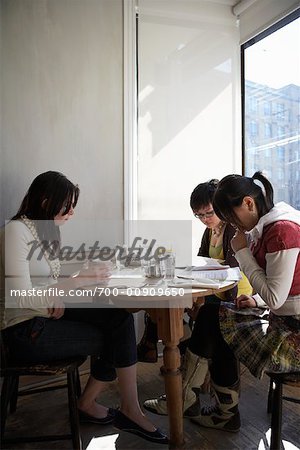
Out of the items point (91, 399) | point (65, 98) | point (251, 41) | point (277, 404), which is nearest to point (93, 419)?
point (91, 399)

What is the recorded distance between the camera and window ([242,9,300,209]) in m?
2.62

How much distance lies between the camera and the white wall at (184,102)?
2.64m

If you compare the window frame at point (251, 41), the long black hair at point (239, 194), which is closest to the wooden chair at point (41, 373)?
the long black hair at point (239, 194)

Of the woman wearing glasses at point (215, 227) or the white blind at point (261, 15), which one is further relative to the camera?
the white blind at point (261, 15)

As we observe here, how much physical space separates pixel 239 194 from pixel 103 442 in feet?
4.02

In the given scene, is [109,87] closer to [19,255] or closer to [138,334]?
[19,255]

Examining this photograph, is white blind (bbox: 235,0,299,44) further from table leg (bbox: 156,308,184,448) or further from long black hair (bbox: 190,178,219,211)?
table leg (bbox: 156,308,184,448)

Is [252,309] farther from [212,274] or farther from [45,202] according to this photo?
[45,202]

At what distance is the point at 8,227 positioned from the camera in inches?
54.4

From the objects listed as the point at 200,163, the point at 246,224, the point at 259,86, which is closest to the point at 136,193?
the point at 200,163

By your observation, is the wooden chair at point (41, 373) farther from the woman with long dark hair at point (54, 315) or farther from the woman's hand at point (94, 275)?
the woman's hand at point (94, 275)

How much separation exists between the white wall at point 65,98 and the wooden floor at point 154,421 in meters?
1.10

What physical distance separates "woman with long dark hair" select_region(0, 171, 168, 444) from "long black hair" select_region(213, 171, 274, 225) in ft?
1.84

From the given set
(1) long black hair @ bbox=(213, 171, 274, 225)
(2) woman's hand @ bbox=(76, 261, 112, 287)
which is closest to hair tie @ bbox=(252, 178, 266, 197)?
(1) long black hair @ bbox=(213, 171, 274, 225)
